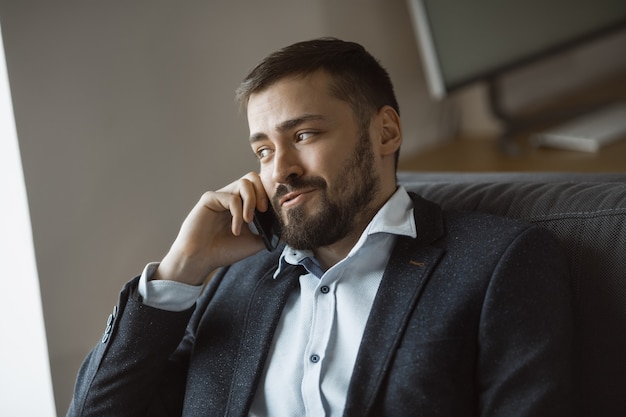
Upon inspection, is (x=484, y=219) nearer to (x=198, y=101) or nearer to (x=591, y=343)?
(x=591, y=343)

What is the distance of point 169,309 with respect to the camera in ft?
5.38

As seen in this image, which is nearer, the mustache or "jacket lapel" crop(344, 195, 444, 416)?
"jacket lapel" crop(344, 195, 444, 416)

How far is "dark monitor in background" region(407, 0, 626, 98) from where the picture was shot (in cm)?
270

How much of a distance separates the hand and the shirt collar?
0.10 metres

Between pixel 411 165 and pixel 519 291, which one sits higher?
pixel 411 165

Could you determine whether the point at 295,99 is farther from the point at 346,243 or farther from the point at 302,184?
the point at 346,243

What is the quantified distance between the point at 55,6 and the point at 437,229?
3.38ft

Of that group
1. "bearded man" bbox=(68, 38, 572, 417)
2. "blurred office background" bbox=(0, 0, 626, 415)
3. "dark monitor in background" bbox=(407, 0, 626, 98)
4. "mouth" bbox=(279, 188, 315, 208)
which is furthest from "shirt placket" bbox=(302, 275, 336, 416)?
"dark monitor in background" bbox=(407, 0, 626, 98)

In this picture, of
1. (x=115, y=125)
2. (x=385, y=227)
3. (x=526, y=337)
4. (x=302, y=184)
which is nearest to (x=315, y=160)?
(x=302, y=184)

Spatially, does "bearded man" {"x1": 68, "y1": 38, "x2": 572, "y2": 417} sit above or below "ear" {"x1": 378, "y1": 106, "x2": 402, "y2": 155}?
below

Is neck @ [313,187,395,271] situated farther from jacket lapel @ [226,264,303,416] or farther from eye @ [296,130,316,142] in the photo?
eye @ [296,130,316,142]

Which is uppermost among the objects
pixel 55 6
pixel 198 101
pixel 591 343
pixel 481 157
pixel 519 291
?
pixel 55 6

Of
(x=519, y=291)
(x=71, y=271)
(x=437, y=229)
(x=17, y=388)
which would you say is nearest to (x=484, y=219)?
(x=437, y=229)

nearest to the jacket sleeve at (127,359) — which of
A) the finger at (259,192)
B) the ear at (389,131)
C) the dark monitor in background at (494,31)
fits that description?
the finger at (259,192)
